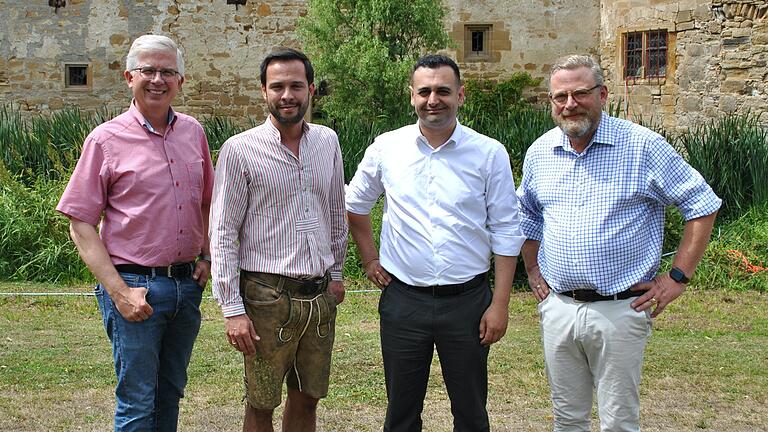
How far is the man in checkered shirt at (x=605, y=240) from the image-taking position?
12.5ft

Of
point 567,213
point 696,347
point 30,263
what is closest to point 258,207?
point 567,213

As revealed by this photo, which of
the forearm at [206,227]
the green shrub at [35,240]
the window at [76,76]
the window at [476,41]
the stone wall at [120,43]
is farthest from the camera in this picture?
the window at [76,76]

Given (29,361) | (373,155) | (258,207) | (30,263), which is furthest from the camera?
(30,263)

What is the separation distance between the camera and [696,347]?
709 cm

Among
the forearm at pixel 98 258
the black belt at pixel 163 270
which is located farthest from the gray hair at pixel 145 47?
the black belt at pixel 163 270

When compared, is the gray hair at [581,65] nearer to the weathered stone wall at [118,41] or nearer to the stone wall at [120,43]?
the stone wall at [120,43]

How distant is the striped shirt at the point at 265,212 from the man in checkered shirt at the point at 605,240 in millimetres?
1000

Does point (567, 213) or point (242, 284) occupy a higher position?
point (567, 213)

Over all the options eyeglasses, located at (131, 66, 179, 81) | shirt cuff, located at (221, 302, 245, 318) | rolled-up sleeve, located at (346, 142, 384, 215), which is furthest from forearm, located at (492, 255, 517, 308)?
eyeglasses, located at (131, 66, 179, 81)

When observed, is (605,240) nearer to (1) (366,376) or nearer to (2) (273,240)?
(2) (273,240)

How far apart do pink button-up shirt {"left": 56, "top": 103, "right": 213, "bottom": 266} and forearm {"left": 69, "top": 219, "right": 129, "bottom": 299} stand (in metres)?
0.04

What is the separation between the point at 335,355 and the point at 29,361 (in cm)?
210

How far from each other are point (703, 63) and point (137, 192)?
13.1 m

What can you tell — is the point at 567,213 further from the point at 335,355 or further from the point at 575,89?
the point at 335,355
